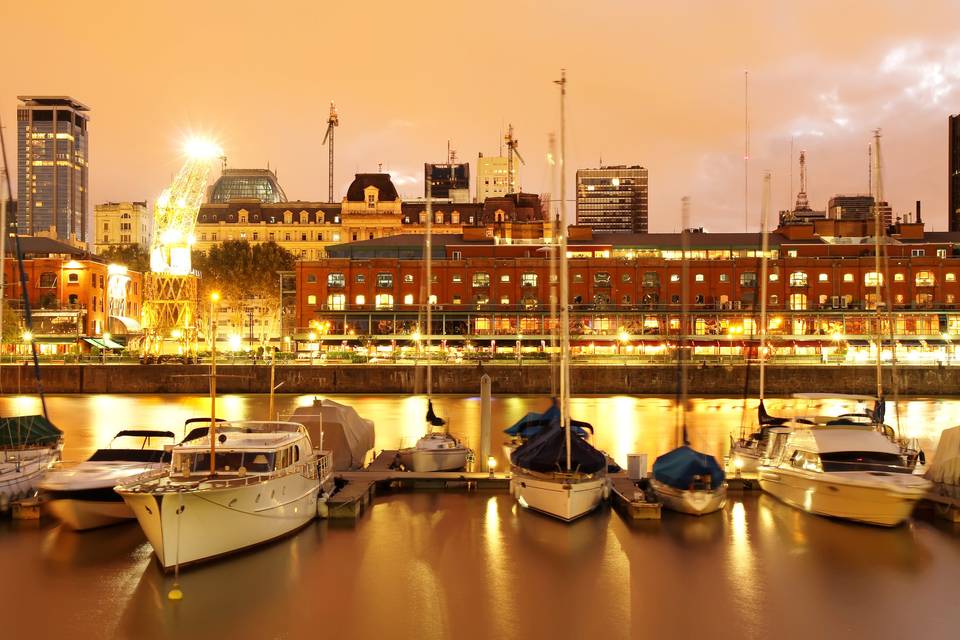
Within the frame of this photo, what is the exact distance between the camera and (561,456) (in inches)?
918

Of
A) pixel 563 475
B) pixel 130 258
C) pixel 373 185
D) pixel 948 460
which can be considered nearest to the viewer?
pixel 563 475

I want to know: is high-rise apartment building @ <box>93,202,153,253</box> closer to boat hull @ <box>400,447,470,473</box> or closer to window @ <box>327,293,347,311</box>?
window @ <box>327,293,347,311</box>

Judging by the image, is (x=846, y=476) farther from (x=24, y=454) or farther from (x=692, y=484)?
(x=24, y=454)

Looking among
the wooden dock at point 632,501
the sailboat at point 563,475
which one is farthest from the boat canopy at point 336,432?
the wooden dock at point 632,501

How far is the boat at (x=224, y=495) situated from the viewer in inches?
715

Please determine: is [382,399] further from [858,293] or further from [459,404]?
[858,293]

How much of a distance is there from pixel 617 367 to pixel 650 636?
5402cm

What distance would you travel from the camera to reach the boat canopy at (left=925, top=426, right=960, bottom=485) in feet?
80.0

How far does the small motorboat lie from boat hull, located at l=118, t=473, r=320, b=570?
438 inches

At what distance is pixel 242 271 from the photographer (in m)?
110

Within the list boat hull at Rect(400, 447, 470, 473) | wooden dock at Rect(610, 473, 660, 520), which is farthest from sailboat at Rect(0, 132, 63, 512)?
wooden dock at Rect(610, 473, 660, 520)

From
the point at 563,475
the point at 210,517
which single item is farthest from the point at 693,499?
the point at 210,517

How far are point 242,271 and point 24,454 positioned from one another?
8624 centimetres

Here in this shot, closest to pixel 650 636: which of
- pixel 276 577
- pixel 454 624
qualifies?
pixel 454 624
